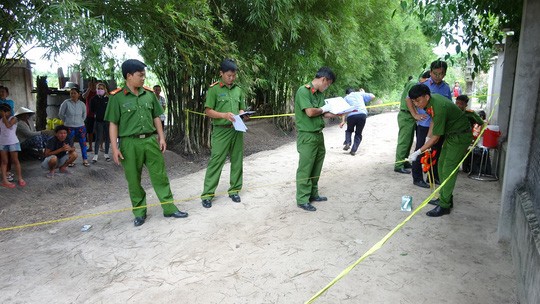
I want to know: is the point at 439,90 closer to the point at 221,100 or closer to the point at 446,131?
the point at 446,131

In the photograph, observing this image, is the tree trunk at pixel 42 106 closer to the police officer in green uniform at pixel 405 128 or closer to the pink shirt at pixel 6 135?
the pink shirt at pixel 6 135

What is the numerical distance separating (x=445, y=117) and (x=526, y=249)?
1620mm

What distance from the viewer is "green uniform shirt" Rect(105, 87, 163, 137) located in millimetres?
3826

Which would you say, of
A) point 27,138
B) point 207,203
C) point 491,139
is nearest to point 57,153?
point 27,138

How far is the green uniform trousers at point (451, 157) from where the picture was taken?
4.09m

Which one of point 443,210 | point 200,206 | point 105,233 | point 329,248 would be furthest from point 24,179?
point 443,210

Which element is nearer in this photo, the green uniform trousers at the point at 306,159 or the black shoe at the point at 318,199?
the green uniform trousers at the point at 306,159

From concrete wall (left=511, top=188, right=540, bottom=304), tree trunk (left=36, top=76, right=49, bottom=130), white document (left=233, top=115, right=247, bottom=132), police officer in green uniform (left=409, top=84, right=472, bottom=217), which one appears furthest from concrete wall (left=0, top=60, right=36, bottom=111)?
concrete wall (left=511, top=188, right=540, bottom=304)

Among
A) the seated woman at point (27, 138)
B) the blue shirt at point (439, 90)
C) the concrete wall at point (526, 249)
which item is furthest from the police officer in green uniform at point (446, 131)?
the seated woman at point (27, 138)

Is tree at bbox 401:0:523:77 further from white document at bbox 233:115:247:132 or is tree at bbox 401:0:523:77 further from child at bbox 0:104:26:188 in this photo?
child at bbox 0:104:26:188

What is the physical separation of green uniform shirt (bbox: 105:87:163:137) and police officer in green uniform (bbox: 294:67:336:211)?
5.08 ft

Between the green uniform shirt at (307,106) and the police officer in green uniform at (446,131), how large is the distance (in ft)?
3.16

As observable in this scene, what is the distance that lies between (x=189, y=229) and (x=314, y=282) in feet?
5.03

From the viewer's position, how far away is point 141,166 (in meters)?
3.97
